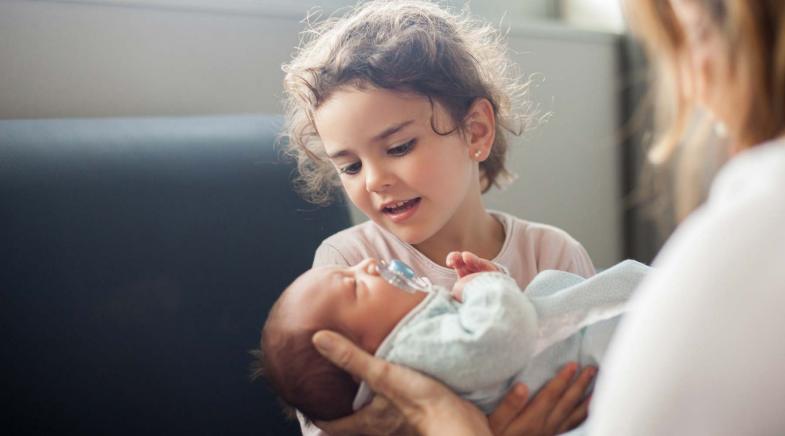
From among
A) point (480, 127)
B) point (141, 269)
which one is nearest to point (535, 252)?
point (480, 127)

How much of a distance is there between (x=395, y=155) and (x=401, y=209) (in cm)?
7

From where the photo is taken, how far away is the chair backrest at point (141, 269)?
101 cm

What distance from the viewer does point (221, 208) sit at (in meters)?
1.19

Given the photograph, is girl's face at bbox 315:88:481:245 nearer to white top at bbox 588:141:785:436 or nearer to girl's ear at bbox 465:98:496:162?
girl's ear at bbox 465:98:496:162

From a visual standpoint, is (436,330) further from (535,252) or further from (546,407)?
(535,252)

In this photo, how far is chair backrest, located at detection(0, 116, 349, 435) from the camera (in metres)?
1.01

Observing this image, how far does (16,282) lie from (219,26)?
22.2 inches

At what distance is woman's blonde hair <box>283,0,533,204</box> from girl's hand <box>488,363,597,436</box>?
0.38 meters

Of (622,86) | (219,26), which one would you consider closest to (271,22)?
(219,26)

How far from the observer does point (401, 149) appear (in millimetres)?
1062

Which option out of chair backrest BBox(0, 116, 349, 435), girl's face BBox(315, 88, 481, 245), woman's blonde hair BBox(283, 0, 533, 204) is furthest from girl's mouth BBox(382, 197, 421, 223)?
chair backrest BBox(0, 116, 349, 435)

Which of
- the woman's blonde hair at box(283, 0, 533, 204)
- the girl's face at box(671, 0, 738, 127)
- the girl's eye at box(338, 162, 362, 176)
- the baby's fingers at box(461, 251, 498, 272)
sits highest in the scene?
the woman's blonde hair at box(283, 0, 533, 204)

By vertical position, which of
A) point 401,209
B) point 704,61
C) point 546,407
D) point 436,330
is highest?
point 704,61

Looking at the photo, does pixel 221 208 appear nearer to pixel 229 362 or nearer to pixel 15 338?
pixel 229 362
